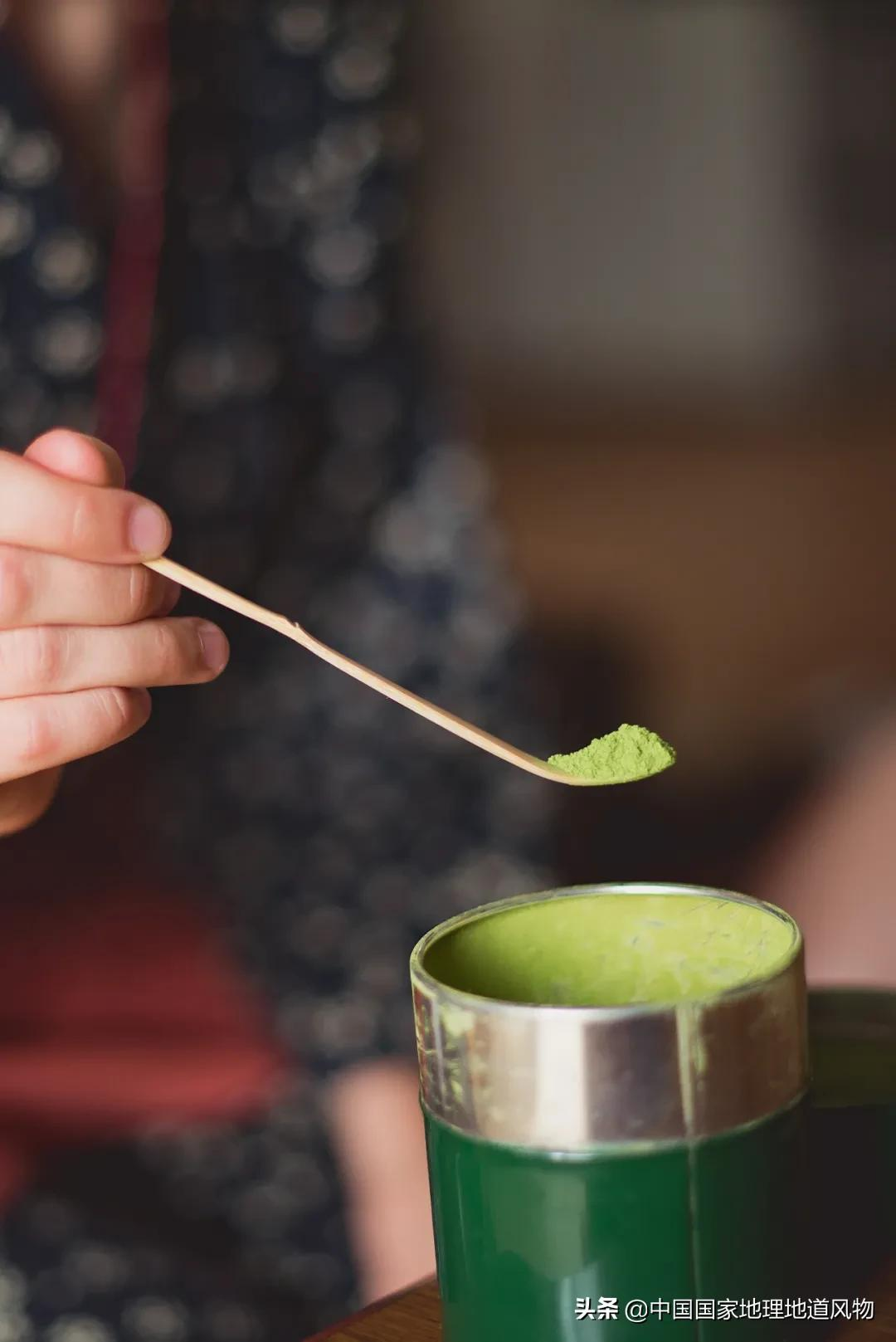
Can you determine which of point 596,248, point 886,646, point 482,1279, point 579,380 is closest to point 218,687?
point 482,1279

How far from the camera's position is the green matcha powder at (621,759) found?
54cm

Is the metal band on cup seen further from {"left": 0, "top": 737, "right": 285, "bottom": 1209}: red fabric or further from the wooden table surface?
{"left": 0, "top": 737, "right": 285, "bottom": 1209}: red fabric

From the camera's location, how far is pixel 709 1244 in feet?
1.26

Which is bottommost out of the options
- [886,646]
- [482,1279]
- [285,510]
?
[886,646]

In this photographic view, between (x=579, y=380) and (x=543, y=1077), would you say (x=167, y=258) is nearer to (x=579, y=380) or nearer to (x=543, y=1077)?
(x=543, y=1077)

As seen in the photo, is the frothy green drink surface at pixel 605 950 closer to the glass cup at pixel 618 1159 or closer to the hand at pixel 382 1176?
the glass cup at pixel 618 1159

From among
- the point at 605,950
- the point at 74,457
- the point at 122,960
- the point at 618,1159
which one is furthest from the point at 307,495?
the point at 618,1159

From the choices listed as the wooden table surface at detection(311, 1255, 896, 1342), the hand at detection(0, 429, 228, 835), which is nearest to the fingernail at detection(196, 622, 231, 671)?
the hand at detection(0, 429, 228, 835)

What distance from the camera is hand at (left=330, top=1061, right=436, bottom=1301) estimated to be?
2.84ft

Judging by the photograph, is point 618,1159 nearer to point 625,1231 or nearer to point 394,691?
point 625,1231

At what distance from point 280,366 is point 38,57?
247 millimetres

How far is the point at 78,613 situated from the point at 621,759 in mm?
230

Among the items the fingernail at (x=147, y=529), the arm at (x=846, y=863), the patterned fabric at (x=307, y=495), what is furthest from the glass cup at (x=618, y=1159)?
the patterned fabric at (x=307, y=495)

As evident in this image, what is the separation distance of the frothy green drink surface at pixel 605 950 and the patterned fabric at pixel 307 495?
A: 17.9 inches
